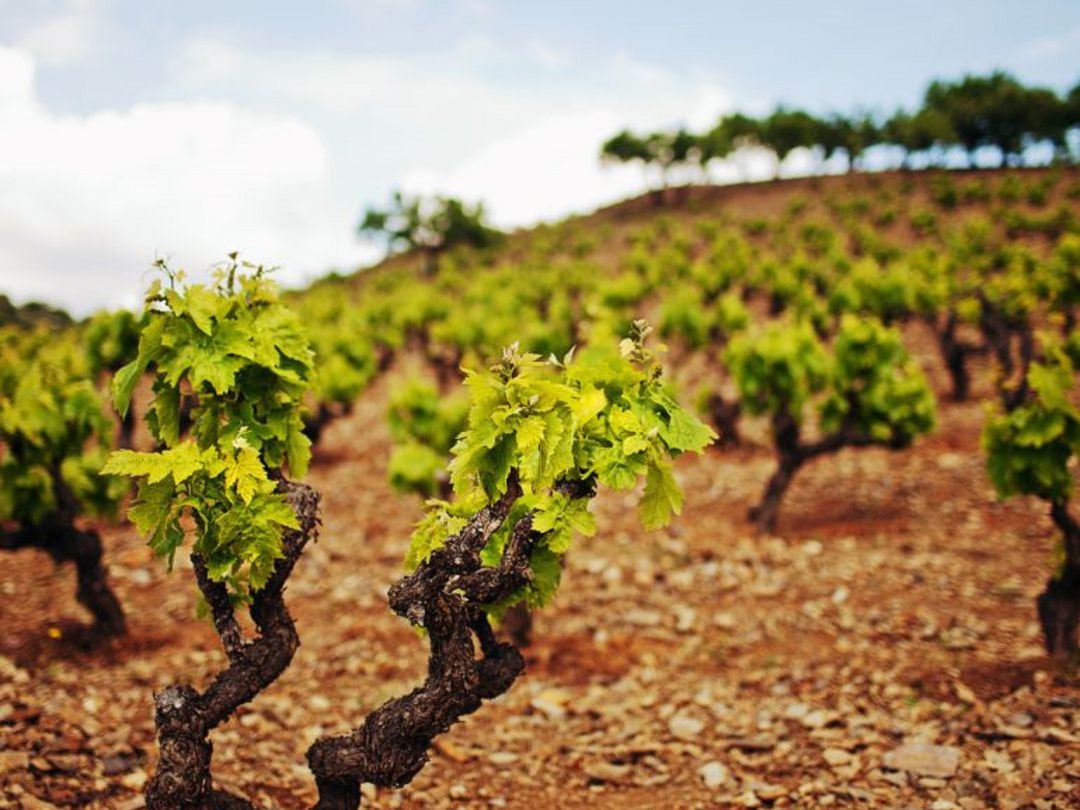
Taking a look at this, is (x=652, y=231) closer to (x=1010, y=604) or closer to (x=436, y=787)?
(x=1010, y=604)

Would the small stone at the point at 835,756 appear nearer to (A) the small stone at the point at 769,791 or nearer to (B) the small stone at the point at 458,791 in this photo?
(A) the small stone at the point at 769,791

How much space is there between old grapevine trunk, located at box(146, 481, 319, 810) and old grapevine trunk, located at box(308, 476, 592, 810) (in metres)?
0.66

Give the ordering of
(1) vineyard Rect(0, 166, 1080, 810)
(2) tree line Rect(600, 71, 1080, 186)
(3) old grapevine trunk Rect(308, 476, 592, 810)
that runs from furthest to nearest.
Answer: (2) tree line Rect(600, 71, 1080, 186)
(1) vineyard Rect(0, 166, 1080, 810)
(3) old grapevine trunk Rect(308, 476, 592, 810)

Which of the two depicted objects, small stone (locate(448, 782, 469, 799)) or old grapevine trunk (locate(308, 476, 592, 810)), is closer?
old grapevine trunk (locate(308, 476, 592, 810))

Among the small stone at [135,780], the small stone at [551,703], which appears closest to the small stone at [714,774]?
the small stone at [551,703]

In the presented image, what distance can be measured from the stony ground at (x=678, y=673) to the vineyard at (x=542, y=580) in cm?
4

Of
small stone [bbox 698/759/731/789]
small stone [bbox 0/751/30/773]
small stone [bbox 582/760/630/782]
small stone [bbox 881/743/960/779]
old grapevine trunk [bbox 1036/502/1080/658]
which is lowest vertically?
small stone [bbox 582/760/630/782]

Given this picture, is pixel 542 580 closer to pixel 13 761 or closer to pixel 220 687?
pixel 220 687

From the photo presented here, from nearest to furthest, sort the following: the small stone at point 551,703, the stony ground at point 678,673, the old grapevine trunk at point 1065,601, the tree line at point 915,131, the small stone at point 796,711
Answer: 1. the stony ground at point 678,673
2. the small stone at point 796,711
3. the old grapevine trunk at point 1065,601
4. the small stone at point 551,703
5. the tree line at point 915,131

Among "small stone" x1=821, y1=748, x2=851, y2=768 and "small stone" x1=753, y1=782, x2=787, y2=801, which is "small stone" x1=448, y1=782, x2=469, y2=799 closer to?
"small stone" x1=753, y1=782, x2=787, y2=801

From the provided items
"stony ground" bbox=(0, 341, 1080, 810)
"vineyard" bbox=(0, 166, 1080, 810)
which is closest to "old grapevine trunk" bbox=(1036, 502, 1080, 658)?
"vineyard" bbox=(0, 166, 1080, 810)

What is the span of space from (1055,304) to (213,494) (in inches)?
761

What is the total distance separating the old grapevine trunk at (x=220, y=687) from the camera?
15.1ft

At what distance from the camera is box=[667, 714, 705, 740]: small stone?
705 cm
